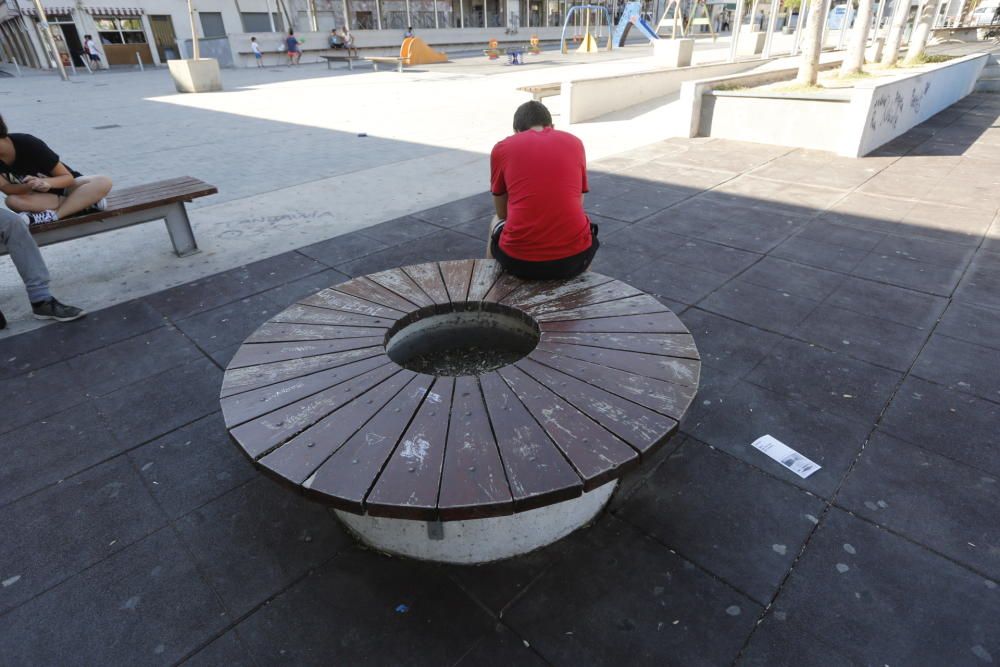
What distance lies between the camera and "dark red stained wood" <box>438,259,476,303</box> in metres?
2.80

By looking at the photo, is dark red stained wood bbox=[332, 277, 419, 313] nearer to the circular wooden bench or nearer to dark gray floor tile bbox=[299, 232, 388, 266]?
the circular wooden bench

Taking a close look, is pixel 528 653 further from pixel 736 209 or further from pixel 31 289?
pixel 736 209

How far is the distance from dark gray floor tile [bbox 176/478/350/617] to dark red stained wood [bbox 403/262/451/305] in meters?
1.12

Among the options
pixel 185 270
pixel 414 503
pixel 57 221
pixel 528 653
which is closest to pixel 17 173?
pixel 57 221

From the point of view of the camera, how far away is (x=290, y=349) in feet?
7.77

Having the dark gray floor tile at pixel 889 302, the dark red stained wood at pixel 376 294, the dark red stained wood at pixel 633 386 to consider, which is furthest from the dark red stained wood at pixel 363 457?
the dark gray floor tile at pixel 889 302

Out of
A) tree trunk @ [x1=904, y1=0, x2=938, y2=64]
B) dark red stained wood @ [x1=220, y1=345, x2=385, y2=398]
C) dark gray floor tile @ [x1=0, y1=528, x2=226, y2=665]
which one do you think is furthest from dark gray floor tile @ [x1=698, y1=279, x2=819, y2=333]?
tree trunk @ [x1=904, y1=0, x2=938, y2=64]

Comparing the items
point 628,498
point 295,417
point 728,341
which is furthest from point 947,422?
point 295,417

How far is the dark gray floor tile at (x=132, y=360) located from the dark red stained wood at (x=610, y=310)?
2.48 meters

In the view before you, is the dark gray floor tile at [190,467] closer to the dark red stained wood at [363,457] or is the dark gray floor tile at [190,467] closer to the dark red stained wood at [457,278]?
the dark red stained wood at [363,457]

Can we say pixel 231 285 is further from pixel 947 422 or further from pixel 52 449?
pixel 947 422

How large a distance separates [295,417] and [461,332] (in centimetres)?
106

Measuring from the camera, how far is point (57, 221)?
4105mm

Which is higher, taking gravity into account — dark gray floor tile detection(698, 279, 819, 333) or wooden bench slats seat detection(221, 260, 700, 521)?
wooden bench slats seat detection(221, 260, 700, 521)
